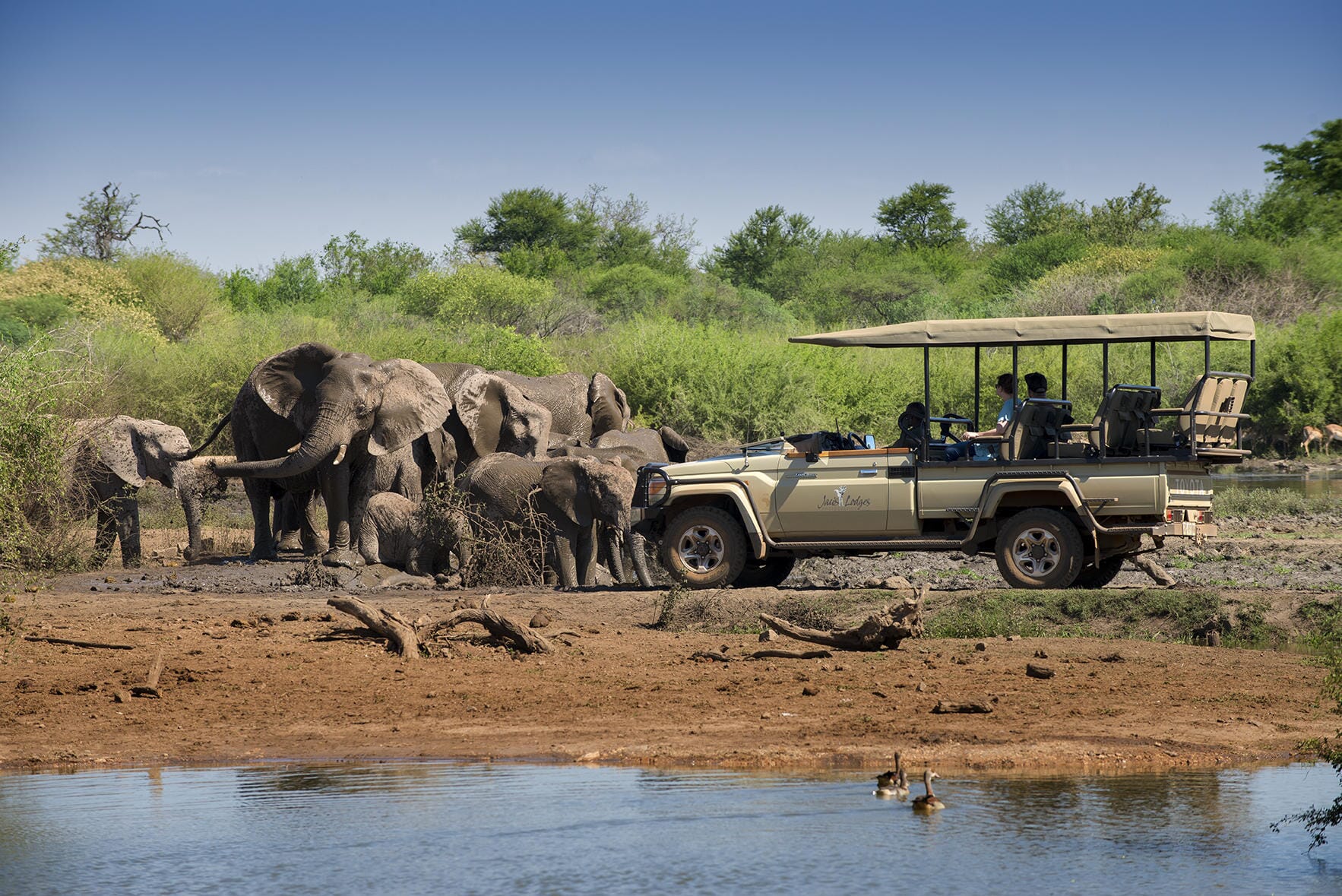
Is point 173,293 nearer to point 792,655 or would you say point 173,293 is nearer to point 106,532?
point 106,532

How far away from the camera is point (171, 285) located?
5547cm

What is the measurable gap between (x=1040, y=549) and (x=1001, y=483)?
751mm

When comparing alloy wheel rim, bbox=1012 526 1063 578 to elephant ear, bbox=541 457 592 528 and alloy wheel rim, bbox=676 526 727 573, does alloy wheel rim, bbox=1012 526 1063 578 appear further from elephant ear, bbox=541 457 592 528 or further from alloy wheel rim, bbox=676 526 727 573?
elephant ear, bbox=541 457 592 528

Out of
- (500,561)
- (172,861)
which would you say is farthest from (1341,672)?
(500,561)

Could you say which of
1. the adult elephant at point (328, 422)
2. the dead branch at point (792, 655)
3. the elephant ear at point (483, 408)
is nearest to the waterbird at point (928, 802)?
the dead branch at point (792, 655)

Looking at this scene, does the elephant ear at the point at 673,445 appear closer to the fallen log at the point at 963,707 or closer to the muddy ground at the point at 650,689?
the muddy ground at the point at 650,689

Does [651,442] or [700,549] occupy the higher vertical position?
[651,442]

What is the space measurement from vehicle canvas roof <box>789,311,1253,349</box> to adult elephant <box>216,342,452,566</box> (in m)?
7.85

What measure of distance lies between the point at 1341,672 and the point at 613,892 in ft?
11.5

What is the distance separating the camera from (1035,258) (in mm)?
76125

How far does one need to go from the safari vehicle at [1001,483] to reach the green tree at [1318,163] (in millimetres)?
5954

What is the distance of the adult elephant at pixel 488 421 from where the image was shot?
23.4 m

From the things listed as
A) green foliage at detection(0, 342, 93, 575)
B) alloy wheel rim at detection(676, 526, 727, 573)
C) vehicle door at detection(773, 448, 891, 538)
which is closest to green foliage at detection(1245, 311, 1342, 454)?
vehicle door at detection(773, 448, 891, 538)

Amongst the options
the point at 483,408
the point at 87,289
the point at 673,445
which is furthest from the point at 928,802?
the point at 87,289
